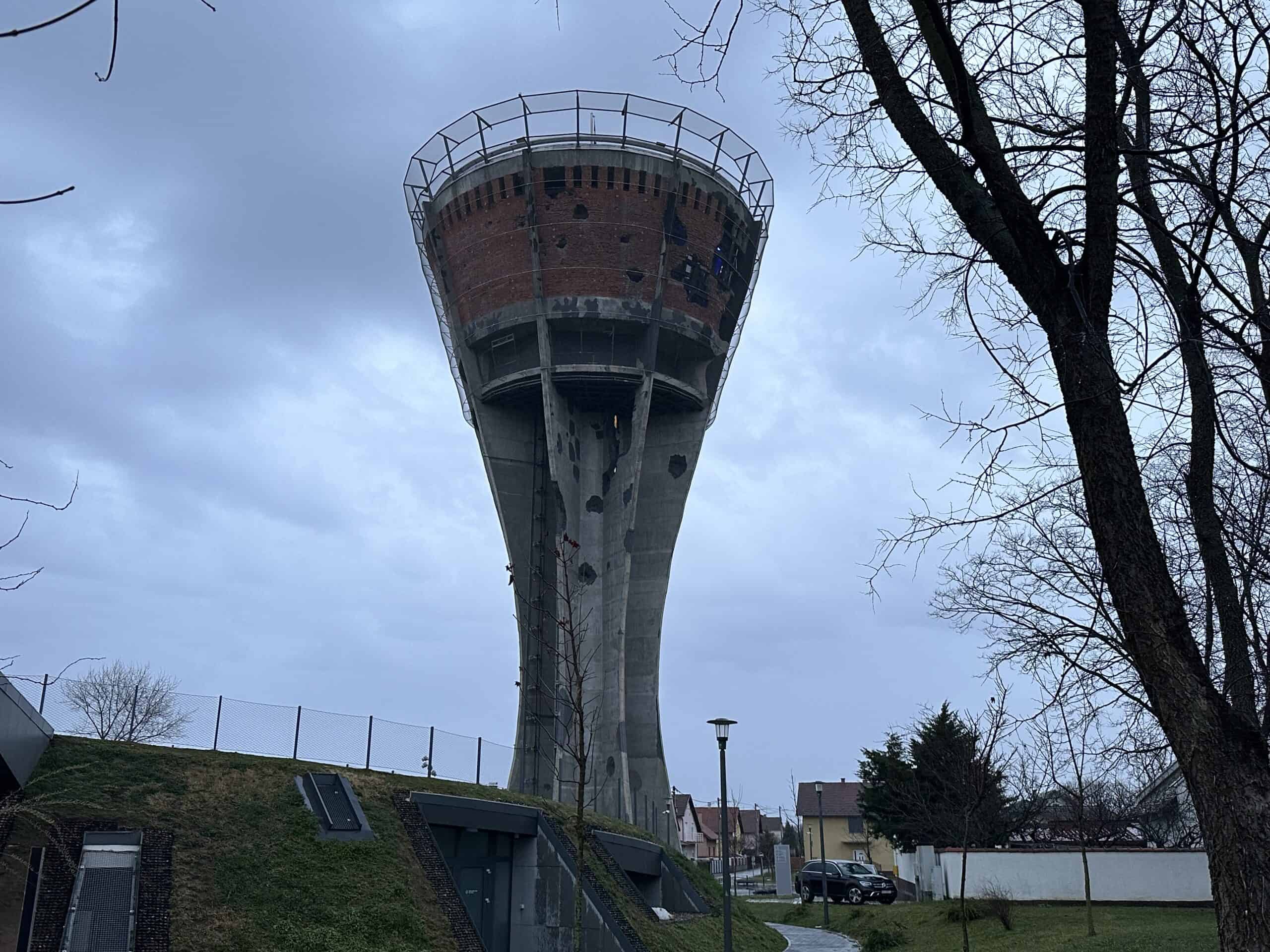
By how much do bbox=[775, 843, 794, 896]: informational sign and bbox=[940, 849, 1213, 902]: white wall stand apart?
2208 centimetres

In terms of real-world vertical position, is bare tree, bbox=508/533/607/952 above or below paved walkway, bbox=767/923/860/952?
above

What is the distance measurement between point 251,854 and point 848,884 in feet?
86.4

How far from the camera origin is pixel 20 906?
14.8 m

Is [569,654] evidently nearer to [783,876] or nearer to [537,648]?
[537,648]

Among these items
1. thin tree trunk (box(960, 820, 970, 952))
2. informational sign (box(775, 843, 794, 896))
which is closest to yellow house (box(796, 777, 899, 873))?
informational sign (box(775, 843, 794, 896))

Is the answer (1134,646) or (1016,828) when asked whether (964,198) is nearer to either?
(1134,646)

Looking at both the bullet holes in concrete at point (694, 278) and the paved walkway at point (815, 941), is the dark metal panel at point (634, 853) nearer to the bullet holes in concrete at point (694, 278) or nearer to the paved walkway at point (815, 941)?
the paved walkway at point (815, 941)

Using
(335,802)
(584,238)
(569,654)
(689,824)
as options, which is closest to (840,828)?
(689,824)

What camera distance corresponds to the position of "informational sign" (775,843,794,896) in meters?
50.2

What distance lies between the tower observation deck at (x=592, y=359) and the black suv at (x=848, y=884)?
7.27 m

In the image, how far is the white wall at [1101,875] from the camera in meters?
27.9

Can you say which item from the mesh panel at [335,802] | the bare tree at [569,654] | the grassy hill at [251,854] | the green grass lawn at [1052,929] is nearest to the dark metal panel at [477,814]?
the grassy hill at [251,854]

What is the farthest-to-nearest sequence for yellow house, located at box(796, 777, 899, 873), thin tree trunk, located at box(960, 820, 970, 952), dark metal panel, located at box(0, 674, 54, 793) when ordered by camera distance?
yellow house, located at box(796, 777, 899, 873)
thin tree trunk, located at box(960, 820, 970, 952)
dark metal panel, located at box(0, 674, 54, 793)

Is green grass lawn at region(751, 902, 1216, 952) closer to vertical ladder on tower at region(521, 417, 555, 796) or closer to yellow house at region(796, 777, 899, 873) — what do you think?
vertical ladder on tower at region(521, 417, 555, 796)
